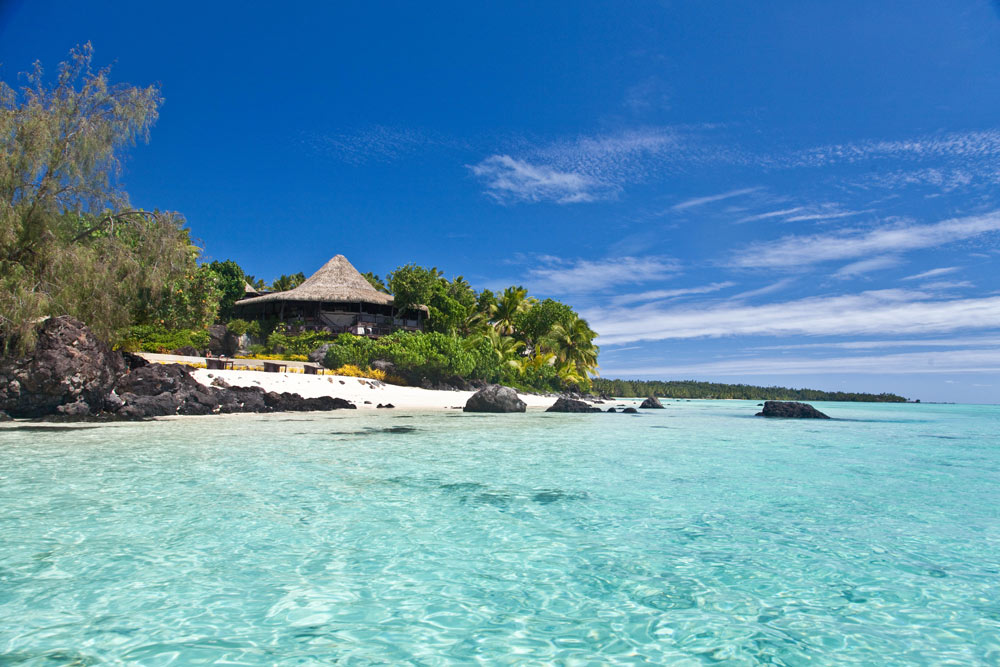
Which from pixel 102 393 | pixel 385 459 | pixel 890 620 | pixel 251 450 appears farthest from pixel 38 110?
pixel 890 620

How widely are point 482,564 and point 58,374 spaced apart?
15134 millimetres

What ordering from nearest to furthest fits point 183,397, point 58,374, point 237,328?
point 58,374, point 183,397, point 237,328

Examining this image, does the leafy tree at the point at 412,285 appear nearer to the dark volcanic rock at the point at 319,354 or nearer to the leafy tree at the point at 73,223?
the dark volcanic rock at the point at 319,354

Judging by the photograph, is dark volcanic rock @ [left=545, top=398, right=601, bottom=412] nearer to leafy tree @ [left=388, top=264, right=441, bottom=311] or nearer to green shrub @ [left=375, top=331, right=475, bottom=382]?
green shrub @ [left=375, top=331, right=475, bottom=382]

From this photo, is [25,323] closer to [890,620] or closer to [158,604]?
[158,604]

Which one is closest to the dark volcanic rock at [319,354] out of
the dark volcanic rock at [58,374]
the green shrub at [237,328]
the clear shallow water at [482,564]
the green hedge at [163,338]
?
the green shrub at [237,328]

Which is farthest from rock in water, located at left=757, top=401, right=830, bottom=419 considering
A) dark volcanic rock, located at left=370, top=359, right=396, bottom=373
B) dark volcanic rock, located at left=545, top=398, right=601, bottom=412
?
dark volcanic rock, located at left=370, top=359, right=396, bottom=373

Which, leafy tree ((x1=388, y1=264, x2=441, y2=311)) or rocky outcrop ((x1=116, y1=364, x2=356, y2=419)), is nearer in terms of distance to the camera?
rocky outcrop ((x1=116, y1=364, x2=356, y2=419))

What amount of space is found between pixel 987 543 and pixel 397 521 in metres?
5.14

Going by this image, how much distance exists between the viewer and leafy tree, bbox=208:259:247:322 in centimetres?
3672

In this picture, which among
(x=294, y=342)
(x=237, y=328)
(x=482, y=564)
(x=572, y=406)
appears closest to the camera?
(x=482, y=564)

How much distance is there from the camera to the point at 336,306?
120 feet

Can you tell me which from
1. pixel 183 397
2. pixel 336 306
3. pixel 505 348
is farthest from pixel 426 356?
pixel 183 397

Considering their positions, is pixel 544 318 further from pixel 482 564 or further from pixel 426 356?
pixel 482 564
